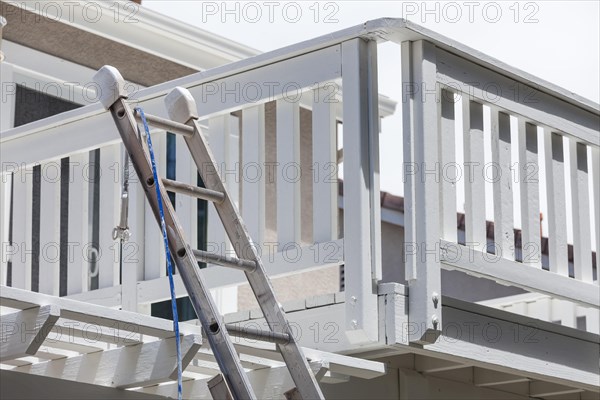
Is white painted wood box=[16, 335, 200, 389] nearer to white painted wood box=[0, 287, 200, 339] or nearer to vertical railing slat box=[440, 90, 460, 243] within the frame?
white painted wood box=[0, 287, 200, 339]

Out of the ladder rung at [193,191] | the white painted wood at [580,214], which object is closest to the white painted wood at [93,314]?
the ladder rung at [193,191]

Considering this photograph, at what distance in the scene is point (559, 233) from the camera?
566 cm

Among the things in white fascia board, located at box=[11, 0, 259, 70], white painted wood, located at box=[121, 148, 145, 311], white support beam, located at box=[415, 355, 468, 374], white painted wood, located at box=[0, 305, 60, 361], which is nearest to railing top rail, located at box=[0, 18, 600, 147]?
white painted wood, located at box=[121, 148, 145, 311]

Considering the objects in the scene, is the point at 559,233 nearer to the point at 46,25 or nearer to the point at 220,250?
the point at 220,250

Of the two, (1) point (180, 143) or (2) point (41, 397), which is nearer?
(2) point (41, 397)

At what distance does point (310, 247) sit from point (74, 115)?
63.8 inches

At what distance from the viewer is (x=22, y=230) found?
20.6 ft

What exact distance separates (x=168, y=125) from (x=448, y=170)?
134cm

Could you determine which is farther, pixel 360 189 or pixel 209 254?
pixel 360 189

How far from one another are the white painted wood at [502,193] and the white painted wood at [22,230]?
247 centimetres

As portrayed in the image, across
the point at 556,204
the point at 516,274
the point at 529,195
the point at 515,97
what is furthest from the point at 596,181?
the point at 516,274

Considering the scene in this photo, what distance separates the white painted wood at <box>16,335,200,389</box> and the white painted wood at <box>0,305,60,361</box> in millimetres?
586

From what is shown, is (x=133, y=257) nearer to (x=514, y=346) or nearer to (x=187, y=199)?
(x=187, y=199)

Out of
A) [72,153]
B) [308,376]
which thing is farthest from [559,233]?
[72,153]
